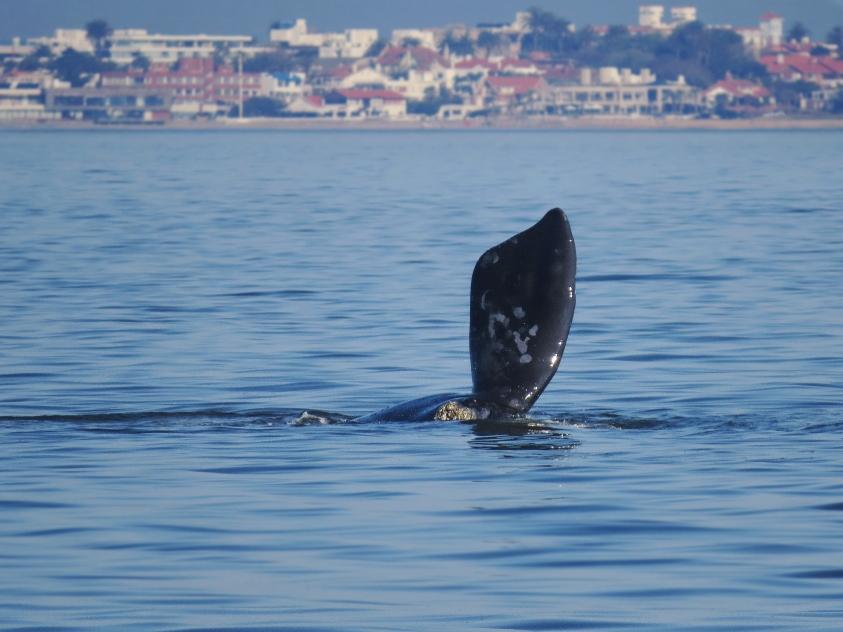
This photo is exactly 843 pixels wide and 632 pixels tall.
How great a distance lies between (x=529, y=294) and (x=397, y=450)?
4.05 feet

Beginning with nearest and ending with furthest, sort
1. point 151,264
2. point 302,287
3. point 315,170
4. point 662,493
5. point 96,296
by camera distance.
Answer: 1. point 662,493
2. point 96,296
3. point 302,287
4. point 151,264
5. point 315,170

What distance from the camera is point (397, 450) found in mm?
11430

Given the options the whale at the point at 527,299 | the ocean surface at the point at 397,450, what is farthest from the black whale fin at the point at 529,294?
the ocean surface at the point at 397,450

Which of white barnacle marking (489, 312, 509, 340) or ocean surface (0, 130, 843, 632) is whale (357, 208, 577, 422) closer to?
white barnacle marking (489, 312, 509, 340)

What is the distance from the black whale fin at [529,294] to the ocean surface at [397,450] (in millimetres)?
628

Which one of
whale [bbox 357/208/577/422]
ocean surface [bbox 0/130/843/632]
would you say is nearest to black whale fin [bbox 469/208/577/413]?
whale [bbox 357/208/577/422]

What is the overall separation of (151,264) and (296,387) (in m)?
12.8

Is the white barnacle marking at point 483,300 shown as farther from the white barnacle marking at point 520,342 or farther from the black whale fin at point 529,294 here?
the white barnacle marking at point 520,342

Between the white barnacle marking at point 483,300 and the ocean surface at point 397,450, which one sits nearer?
the ocean surface at point 397,450

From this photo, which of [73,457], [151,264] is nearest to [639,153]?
[151,264]

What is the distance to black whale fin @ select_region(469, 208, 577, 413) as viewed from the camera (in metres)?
10.9

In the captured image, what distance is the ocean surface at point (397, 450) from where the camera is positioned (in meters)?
8.23

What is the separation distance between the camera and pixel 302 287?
2388 centimetres

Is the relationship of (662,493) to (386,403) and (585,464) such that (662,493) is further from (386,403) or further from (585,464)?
(386,403)
